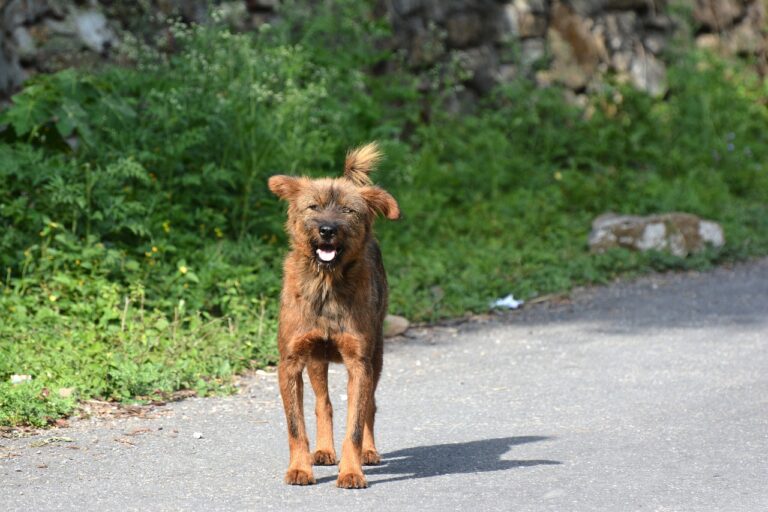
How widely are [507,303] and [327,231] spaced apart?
5.46 metres

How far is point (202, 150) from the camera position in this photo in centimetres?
1152

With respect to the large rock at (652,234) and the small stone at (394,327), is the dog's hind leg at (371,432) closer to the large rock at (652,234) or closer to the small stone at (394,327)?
the small stone at (394,327)

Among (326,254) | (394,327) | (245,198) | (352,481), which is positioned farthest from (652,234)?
(352,481)

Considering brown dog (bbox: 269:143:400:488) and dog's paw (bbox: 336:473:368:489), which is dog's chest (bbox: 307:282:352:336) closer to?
brown dog (bbox: 269:143:400:488)

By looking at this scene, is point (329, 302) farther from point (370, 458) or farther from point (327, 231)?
point (370, 458)

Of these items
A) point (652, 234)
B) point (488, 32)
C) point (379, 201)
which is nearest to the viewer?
point (379, 201)

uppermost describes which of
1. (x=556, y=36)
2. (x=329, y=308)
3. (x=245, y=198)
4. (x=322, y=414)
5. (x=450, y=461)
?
(x=556, y=36)

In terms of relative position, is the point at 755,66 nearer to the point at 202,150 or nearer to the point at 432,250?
the point at 432,250

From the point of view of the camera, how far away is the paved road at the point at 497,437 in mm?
6016

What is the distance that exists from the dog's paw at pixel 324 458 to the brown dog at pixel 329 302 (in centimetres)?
19

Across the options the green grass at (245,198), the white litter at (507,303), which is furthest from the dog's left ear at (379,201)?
the white litter at (507,303)

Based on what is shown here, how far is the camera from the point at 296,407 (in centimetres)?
632

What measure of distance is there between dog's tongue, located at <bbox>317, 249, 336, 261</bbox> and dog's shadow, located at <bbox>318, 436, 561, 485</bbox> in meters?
1.14

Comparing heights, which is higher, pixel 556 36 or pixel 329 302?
pixel 556 36
